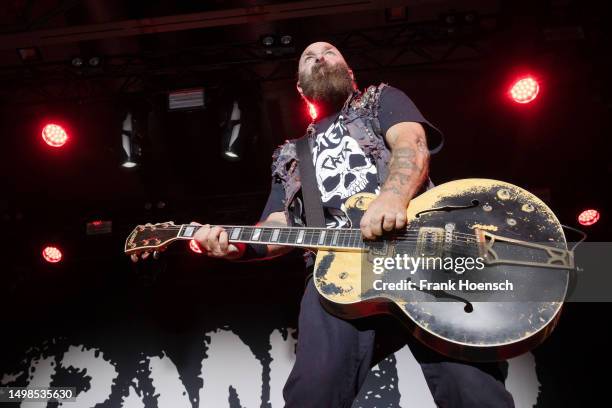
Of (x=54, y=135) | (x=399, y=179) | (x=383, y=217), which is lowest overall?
(x=383, y=217)

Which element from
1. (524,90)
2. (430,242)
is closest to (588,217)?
(524,90)

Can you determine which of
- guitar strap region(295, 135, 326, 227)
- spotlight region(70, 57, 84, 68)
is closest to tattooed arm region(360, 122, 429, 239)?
guitar strap region(295, 135, 326, 227)

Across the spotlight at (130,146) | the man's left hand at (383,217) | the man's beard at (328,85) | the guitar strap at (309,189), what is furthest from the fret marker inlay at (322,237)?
the spotlight at (130,146)

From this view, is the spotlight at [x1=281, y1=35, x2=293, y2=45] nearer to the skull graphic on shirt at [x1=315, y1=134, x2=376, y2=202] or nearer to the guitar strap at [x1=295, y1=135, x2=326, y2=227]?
the guitar strap at [x1=295, y1=135, x2=326, y2=227]

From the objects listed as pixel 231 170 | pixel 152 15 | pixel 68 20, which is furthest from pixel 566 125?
pixel 68 20

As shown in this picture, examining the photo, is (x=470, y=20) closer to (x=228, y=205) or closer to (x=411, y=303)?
(x=228, y=205)

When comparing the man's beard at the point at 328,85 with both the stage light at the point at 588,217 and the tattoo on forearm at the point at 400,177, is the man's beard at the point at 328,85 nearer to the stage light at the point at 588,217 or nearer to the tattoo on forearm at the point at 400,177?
the tattoo on forearm at the point at 400,177

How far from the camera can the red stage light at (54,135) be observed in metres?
5.79

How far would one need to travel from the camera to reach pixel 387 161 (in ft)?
8.34

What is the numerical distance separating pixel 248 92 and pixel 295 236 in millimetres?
3435

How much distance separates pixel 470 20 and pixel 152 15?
3588 millimetres

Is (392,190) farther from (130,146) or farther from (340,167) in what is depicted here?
(130,146)

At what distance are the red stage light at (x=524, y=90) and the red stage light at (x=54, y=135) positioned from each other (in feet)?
18.2

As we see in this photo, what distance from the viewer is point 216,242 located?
2.63m
